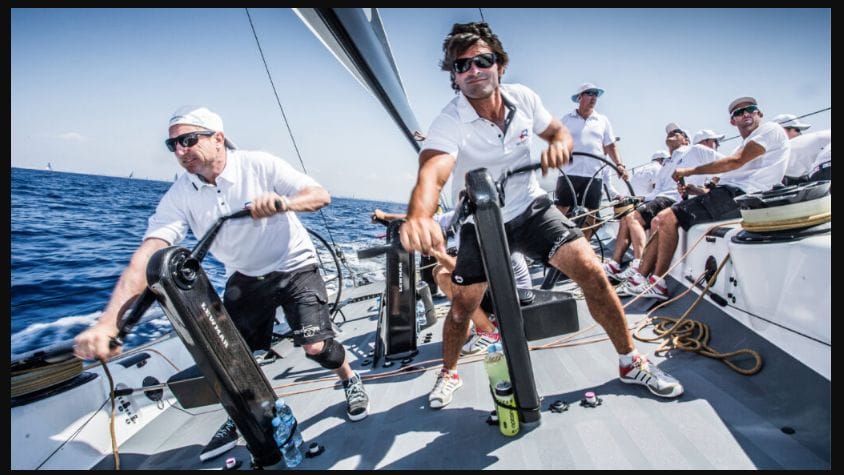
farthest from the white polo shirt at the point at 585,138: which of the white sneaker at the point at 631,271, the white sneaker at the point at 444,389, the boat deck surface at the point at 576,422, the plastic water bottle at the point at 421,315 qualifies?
the white sneaker at the point at 444,389

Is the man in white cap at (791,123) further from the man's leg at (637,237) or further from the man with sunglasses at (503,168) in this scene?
the man with sunglasses at (503,168)

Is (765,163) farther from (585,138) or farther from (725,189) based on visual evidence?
(585,138)

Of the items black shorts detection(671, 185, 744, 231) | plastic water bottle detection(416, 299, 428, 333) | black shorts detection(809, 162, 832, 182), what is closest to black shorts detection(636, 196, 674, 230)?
black shorts detection(671, 185, 744, 231)

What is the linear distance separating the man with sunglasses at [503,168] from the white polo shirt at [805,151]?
370cm

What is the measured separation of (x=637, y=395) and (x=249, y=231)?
2.25m

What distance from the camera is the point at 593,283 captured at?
1781 millimetres

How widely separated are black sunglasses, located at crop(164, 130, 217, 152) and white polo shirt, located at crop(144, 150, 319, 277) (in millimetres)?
222

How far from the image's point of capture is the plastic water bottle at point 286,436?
1.68m

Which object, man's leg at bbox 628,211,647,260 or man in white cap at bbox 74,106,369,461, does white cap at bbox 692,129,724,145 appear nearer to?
man's leg at bbox 628,211,647,260

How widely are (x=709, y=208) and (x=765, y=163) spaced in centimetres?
73

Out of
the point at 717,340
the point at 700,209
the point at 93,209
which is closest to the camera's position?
the point at 717,340

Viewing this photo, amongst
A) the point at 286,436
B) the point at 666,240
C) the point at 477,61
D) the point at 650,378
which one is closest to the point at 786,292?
the point at 650,378
